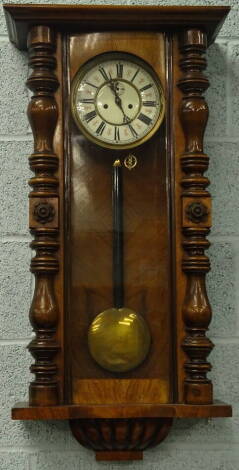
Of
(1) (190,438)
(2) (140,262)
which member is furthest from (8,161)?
(1) (190,438)

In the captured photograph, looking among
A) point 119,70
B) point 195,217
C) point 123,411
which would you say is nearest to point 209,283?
point 195,217

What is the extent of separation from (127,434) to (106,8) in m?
0.71

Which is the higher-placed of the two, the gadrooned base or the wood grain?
the wood grain

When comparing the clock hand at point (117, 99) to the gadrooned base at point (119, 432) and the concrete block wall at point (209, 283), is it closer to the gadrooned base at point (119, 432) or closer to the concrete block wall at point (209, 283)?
the concrete block wall at point (209, 283)

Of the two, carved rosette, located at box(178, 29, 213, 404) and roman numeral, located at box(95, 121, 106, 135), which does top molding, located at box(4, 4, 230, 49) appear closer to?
carved rosette, located at box(178, 29, 213, 404)

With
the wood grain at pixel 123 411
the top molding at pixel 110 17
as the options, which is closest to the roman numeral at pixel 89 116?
the top molding at pixel 110 17

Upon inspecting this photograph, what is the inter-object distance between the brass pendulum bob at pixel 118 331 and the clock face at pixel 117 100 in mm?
55

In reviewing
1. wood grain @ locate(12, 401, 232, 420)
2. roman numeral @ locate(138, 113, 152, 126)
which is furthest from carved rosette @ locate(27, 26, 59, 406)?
roman numeral @ locate(138, 113, 152, 126)

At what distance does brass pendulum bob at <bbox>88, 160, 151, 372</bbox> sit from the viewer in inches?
53.7

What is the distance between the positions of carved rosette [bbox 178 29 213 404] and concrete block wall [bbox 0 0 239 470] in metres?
0.12

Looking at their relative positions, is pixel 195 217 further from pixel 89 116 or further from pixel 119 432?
pixel 119 432

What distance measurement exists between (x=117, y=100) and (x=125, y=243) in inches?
9.4

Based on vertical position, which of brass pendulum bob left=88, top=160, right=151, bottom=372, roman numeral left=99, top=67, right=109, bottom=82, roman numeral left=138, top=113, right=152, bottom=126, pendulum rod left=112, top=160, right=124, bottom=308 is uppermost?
roman numeral left=99, top=67, right=109, bottom=82

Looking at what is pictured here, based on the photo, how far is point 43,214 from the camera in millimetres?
1365
